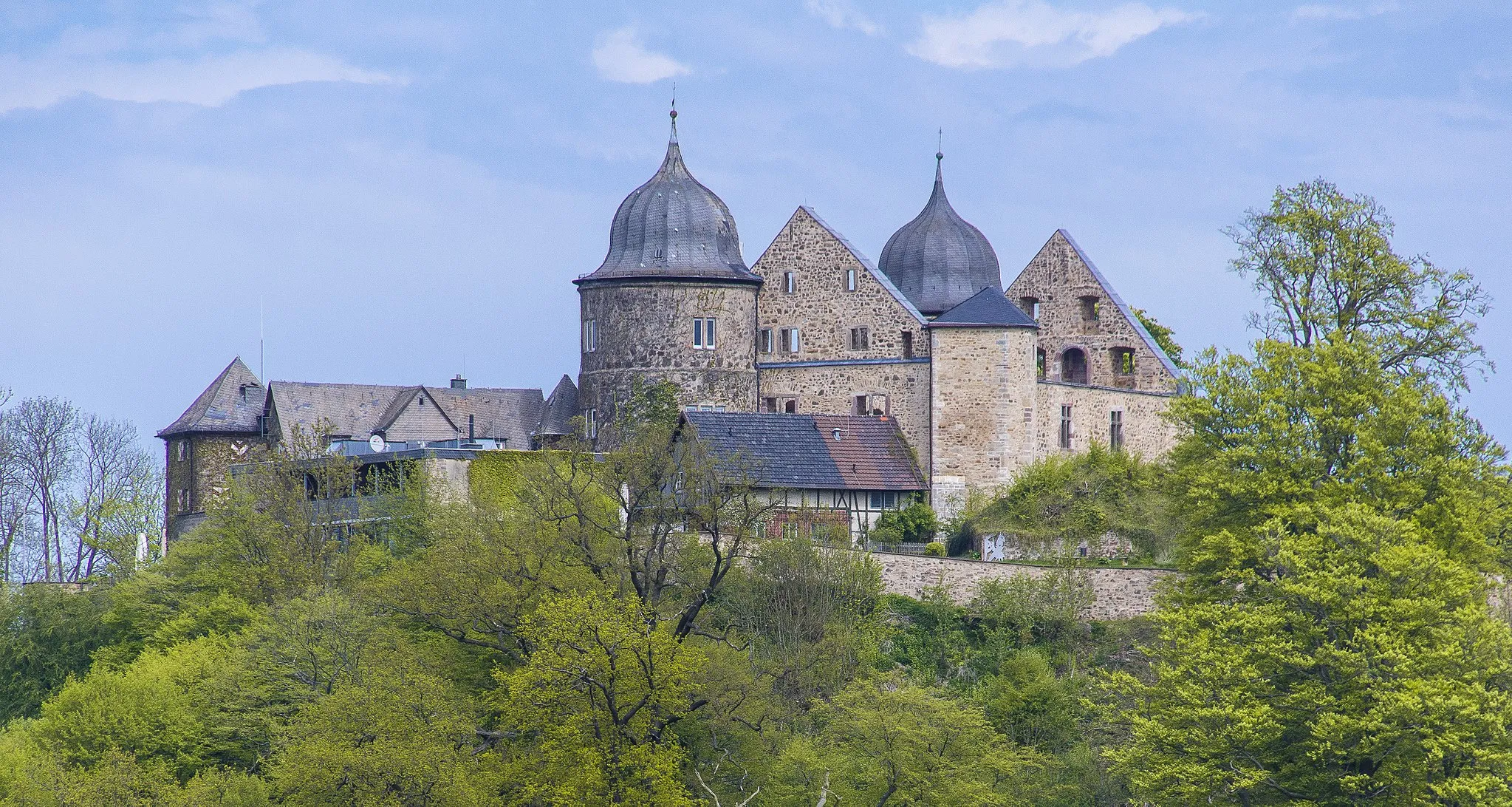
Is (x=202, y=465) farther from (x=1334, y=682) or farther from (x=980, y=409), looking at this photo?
(x=1334, y=682)

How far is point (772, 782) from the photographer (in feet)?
133

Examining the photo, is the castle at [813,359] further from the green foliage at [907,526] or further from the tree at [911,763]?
the tree at [911,763]

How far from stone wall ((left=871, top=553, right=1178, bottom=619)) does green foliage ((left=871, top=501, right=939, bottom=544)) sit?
209 cm

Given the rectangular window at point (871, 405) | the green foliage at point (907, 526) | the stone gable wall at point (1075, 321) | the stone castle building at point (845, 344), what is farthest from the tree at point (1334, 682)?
the stone gable wall at point (1075, 321)

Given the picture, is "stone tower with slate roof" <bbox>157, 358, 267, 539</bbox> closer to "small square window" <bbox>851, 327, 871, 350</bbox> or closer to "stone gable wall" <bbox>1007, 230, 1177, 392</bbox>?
"small square window" <bbox>851, 327, 871, 350</bbox>

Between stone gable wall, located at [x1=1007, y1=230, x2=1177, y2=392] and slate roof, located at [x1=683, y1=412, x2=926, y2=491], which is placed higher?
stone gable wall, located at [x1=1007, y1=230, x2=1177, y2=392]

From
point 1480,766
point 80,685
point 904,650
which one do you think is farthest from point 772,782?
point 80,685

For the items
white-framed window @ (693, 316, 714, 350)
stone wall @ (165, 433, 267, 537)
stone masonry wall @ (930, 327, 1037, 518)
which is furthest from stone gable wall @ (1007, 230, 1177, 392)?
stone wall @ (165, 433, 267, 537)

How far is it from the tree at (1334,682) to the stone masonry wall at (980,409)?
47.2 ft

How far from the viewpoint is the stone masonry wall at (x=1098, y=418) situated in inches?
2111

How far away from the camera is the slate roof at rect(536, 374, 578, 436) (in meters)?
57.1

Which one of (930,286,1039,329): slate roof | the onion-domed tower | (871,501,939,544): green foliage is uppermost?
the onion-domed tower

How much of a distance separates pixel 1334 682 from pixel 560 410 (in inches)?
984

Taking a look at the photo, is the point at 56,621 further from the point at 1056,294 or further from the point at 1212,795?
the point at 1212,795
